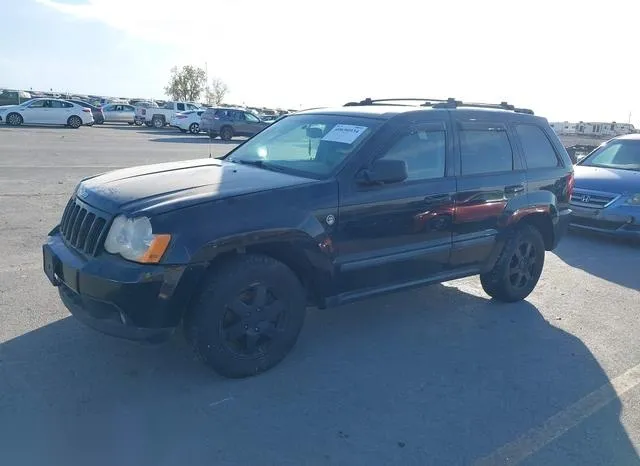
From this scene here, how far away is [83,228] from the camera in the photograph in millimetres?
3703

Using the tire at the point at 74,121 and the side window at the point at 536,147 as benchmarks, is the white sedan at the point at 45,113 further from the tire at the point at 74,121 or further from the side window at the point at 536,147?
the side window at the point at 536,147

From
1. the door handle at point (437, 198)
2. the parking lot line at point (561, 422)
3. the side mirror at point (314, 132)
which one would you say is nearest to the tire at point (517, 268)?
the door handle at point (437, 198)

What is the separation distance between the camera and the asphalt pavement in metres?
3.08

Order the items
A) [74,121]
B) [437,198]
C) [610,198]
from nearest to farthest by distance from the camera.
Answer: [437,198] < [610,198] < [74,121]

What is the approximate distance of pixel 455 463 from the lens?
3.04 m

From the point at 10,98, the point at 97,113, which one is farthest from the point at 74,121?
the point at 10,98

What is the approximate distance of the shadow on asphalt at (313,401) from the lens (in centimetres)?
305

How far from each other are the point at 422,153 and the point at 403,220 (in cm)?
63

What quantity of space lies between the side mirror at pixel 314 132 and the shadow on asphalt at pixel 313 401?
5.15ft

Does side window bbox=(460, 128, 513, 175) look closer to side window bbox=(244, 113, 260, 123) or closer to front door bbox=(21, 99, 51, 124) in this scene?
side window bbox=(244, 113, 260, 123)

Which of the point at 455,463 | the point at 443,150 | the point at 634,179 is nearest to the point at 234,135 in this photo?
the point at 634,179

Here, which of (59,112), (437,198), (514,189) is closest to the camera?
(437,198)

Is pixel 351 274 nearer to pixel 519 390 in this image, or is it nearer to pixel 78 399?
pixel 519 390

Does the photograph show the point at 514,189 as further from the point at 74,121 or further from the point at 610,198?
the point at 74,121
